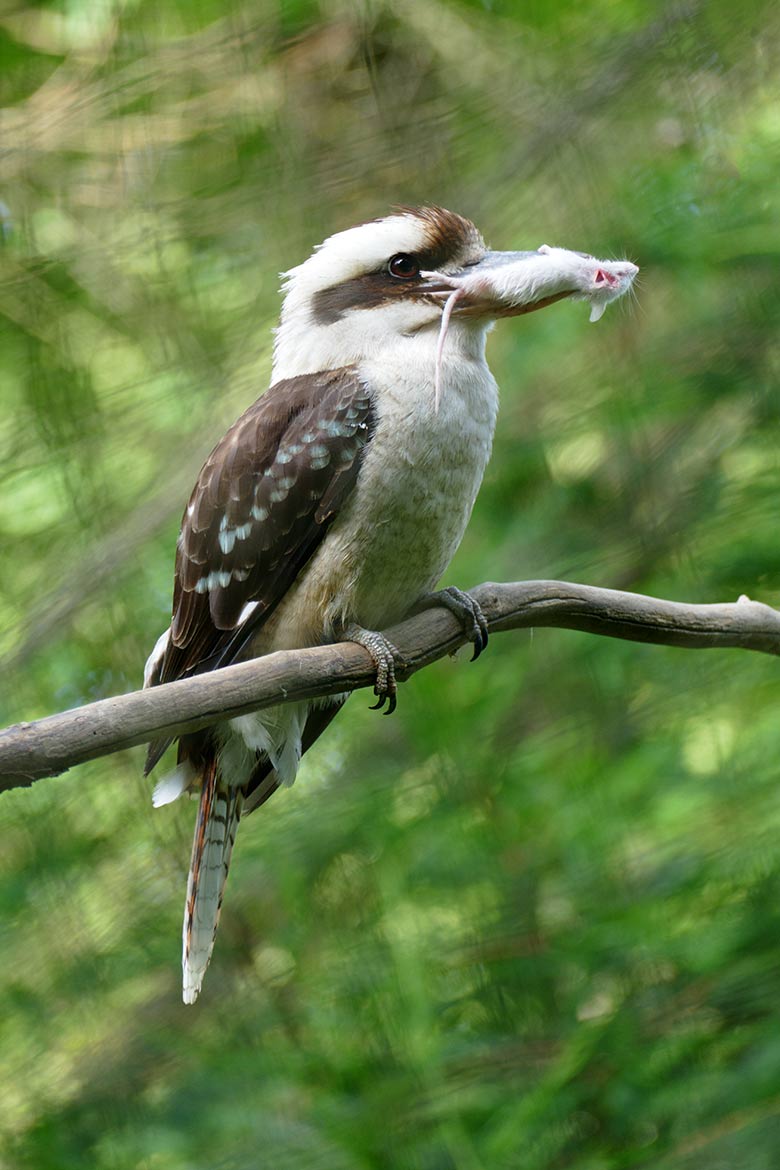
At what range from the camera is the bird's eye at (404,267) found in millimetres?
2186

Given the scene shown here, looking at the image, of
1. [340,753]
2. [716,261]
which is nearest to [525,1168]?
[340,753]

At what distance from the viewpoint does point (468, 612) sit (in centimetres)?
206

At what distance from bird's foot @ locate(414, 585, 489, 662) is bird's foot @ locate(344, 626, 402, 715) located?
134mm

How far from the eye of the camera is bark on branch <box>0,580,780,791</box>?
1415mm

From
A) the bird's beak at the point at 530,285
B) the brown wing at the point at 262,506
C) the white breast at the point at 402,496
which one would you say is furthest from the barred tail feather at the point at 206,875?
the bird's beak at the point at 530,285

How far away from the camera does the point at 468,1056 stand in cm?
267

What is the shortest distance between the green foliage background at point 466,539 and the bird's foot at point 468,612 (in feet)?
2.78

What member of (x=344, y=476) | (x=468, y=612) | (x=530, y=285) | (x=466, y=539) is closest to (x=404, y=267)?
(x=530, y=285)

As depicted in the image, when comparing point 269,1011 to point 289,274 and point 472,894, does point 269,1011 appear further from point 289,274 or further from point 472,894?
point 289,274

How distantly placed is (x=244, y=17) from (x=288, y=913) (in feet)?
6.64

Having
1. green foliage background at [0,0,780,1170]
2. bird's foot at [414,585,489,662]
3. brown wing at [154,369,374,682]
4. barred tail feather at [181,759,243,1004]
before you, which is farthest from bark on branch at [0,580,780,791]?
green foliage background at [0,0,780,1170]

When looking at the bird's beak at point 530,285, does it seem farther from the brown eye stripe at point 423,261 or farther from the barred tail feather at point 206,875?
the barred tail feather at point 206,875

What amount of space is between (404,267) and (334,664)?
0.74 m

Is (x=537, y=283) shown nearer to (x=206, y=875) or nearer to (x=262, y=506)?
(x=262, y=506)
